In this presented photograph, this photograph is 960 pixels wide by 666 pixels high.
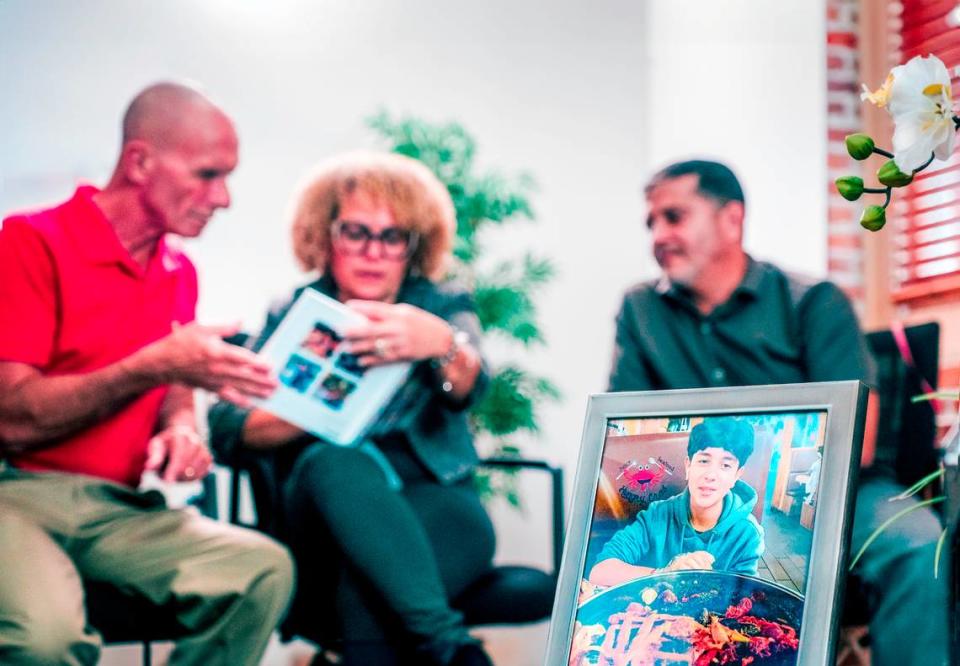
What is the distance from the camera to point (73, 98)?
3.39m

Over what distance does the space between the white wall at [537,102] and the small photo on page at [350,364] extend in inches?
57.2

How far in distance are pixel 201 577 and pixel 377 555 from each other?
12.0 inches

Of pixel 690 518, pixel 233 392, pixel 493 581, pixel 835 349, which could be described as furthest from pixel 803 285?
pixel 690 518

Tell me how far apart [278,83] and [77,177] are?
716 millimetres

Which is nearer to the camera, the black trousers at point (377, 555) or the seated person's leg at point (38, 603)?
the seated person's leg at point (38, 603)

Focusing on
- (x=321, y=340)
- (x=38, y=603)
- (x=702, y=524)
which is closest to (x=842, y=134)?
(x=321, y=340)

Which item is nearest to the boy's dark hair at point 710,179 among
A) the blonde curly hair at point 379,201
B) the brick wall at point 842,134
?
the blonde curly hair at point 379,201

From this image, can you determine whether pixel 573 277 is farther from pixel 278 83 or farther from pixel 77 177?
pixel 77 177

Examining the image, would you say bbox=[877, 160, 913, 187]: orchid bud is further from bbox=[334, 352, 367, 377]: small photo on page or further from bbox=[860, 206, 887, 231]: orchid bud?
bbox=[334, 352, 367, 377]: small photo on page

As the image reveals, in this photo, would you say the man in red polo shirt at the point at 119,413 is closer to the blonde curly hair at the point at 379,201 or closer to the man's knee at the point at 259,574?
the man's knee at the point at 259,574

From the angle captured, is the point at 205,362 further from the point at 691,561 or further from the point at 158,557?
the point at 691,561

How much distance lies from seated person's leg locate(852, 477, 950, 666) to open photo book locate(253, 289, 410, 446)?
92 cm

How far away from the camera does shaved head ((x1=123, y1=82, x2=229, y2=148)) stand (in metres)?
2.18

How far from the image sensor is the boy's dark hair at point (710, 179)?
227 centimetres
